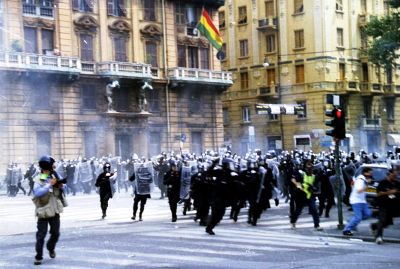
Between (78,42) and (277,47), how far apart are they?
62.3ft

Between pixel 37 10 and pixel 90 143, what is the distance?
849 cm

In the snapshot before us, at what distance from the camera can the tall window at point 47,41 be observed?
43.0 meters

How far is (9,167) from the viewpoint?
36.5 meters

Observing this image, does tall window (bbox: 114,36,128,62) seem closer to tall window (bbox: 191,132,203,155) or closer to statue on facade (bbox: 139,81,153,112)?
statue on facade (bbox: 139,81,153,112)

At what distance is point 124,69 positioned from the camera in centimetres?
4647

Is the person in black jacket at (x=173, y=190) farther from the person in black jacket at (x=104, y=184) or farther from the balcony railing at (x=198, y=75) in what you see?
the balcony railing at (x=198, y=75)

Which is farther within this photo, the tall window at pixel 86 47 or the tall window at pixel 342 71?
the tall window at pixel 342 71

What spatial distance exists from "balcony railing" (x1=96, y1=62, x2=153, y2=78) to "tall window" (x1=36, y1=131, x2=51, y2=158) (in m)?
5.29

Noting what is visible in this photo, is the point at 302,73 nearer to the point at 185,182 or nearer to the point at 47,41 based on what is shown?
the point at 47,41

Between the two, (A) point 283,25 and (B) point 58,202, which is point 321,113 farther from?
(B) point 58,202

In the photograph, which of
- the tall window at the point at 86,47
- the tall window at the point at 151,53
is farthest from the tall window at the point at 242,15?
the tall window at the point at 86,47

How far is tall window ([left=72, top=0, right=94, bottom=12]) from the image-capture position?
4468 centimetres

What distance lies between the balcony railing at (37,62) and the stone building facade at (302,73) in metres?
17.4

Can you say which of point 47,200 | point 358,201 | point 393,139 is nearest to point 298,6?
point 393,139
